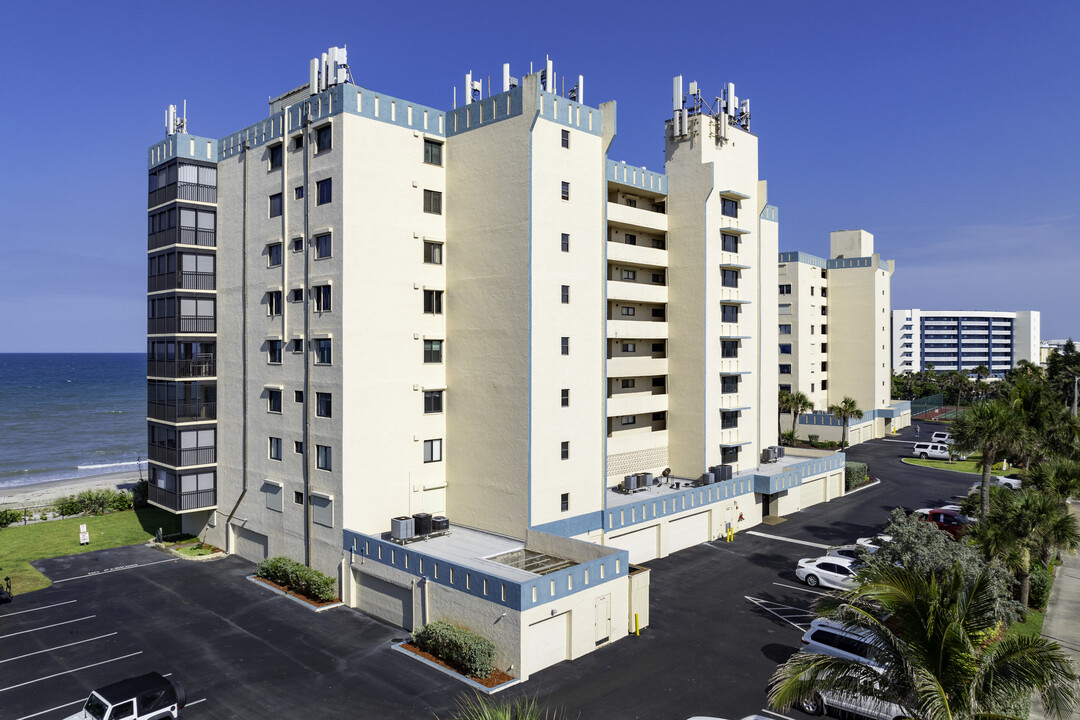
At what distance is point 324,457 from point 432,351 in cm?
774

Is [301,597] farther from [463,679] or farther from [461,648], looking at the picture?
[463,679]

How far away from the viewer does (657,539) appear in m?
38.6

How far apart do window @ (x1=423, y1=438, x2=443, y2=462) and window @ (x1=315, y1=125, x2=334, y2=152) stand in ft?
52.0

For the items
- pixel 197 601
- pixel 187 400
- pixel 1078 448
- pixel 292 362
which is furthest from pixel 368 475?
pixel 1078 448

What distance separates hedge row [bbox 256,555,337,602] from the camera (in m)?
31.8

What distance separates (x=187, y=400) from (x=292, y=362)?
9.28 m

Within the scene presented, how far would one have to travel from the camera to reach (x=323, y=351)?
33.0 meters

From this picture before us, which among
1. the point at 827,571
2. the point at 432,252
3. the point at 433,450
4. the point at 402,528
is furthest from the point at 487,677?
the point at 432,252

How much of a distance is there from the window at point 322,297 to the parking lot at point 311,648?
14.6m

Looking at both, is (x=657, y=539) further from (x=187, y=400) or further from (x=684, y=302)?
(x=187, y=400)

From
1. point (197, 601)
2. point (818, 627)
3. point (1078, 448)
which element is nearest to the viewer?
point (818, 627)

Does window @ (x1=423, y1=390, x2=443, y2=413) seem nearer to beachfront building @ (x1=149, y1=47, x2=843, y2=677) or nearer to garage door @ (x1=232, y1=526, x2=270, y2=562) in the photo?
beachfront building @ (x1=149, y1=47, x2=843, y2=677)

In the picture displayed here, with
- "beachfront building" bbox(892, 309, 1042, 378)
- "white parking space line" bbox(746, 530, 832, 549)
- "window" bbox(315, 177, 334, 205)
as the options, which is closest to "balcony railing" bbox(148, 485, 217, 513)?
"window" bbox(315, 177, 334, 205)

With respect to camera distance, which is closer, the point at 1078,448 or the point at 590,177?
the point at 590,177
